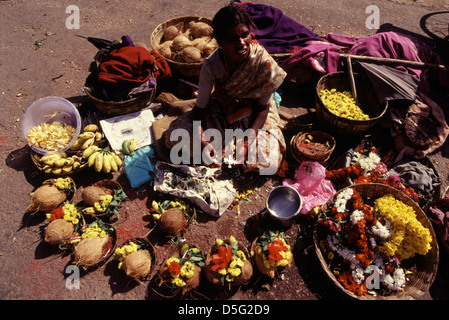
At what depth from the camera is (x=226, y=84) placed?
3.15 m

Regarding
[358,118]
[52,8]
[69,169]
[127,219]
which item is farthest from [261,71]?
[52,8]

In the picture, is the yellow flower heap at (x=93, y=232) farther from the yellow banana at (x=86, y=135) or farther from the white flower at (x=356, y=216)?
the white flower at (x=356, y=216)

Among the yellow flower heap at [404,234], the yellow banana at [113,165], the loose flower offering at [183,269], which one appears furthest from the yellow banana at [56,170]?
the yellow flower heap at [404,234]

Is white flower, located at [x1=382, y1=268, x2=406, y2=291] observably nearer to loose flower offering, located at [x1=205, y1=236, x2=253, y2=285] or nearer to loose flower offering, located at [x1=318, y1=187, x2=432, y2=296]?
loose flower offering, located at [x1=318, y1=187, x2=432, y2=296]

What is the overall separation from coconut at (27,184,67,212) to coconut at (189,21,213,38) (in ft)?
10.4

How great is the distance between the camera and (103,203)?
3.25 m

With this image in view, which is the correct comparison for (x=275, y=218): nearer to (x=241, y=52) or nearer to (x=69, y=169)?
(x=241, y=52)

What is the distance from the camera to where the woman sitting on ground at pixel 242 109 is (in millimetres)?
3004

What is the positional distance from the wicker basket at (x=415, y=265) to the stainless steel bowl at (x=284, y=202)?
1.02 ft

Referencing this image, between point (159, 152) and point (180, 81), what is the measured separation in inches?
53.7

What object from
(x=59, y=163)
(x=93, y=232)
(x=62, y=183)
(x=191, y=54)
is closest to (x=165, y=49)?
(x=191, y=54)

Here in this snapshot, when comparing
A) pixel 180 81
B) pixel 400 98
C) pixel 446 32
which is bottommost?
pixel 180 81

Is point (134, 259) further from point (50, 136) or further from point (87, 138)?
point (50, 136)

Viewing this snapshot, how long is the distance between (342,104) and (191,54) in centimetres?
233
